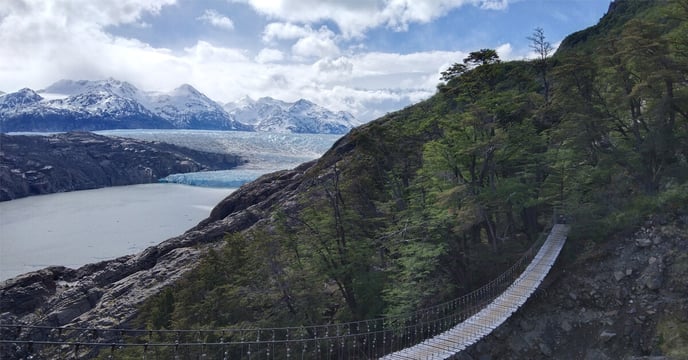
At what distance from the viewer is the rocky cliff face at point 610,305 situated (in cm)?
1459

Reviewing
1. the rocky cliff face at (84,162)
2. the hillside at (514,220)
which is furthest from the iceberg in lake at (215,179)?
the hillside at (514,220)

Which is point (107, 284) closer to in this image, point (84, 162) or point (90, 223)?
point (90, 223)

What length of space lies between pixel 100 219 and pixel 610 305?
6399 centimetres

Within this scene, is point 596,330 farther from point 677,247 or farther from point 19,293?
point 19,293

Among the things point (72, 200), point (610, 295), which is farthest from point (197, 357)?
point (72, 200)

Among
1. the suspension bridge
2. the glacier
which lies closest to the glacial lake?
the glacier

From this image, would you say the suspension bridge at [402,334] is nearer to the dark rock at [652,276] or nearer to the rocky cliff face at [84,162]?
the dark rock at [652,276]

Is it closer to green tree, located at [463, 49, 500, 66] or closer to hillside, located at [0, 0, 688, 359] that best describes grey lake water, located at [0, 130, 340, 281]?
hillside, located at [0, 0, 688, 359]

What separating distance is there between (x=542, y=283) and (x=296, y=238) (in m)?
10.8

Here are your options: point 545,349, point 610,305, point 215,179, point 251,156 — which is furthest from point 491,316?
point 251,156

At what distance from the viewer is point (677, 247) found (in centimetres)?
1571

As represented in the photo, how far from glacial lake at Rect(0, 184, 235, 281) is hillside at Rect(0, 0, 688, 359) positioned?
939 inches

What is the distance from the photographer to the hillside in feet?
52.5

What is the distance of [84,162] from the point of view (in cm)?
10644
